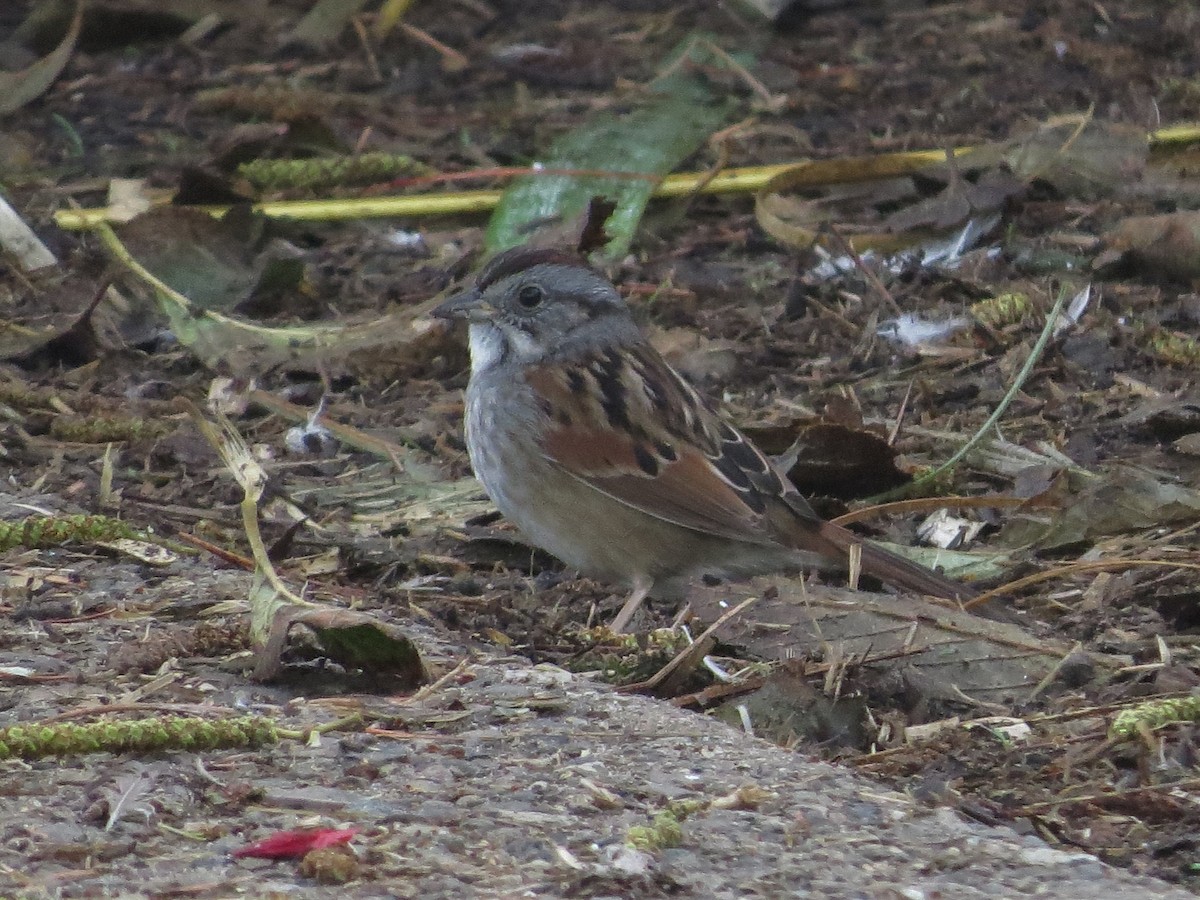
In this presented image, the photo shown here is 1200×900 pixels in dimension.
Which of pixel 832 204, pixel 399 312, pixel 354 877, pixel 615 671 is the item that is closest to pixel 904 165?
pixel 832 204

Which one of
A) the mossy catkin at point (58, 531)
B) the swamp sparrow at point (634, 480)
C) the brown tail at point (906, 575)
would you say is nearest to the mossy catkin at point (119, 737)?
the mossy catkin at point (58, 531)

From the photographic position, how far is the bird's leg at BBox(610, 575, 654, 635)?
4094mm

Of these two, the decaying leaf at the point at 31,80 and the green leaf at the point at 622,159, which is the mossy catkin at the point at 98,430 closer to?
the green leaf at the point at 622,159

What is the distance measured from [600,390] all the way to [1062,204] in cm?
221

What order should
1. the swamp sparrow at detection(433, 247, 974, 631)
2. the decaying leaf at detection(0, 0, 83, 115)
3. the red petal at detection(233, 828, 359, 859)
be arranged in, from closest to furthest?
1. the red petal at detection(233, 828, 359, 859)
2. the swamp sparrow at detection(433, 247, 974, 631)
3. the decaying leaf at detection(0, 0, 83, 115)

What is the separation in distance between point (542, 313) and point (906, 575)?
1331 millimetres

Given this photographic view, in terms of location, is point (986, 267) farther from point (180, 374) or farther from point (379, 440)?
point (180, 374)

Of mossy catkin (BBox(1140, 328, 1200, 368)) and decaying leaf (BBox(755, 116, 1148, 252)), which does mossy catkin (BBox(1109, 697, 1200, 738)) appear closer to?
mossy catkin (BBox(1140, 328, 1200, 368))

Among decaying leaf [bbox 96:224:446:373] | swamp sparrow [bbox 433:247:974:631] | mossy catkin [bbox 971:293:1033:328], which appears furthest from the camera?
decaying leaf [bbox 96:224:446:373]

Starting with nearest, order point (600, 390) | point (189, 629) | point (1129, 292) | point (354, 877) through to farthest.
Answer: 1. point (354, 877)
2. point (189, 629)
3. point (600, 390)
4. point (1129, 292)

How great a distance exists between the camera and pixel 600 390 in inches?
180

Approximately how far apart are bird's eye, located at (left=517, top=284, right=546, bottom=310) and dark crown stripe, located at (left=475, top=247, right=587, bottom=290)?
0.05 metres

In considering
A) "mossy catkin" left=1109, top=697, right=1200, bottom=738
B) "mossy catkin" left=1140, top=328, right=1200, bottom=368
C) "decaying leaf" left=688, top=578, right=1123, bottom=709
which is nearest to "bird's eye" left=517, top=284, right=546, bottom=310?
"decaying leaf" left=688, top=578, right=1123, bottom=709

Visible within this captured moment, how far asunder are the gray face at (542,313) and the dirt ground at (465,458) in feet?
1.20
